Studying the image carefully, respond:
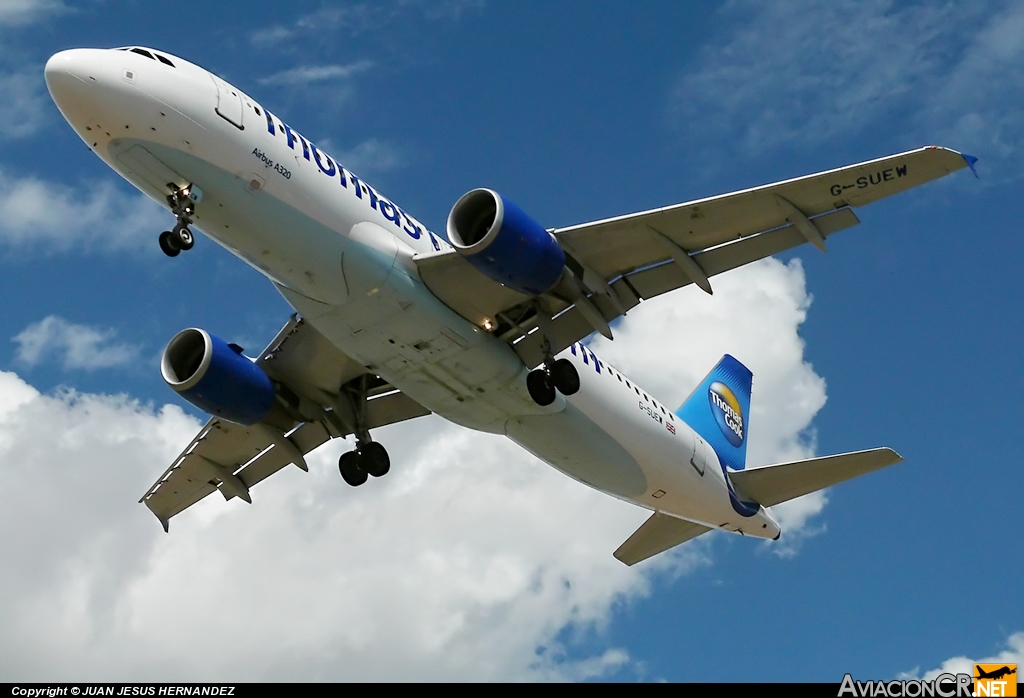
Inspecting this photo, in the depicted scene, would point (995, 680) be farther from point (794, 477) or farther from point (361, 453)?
point (361, 453)

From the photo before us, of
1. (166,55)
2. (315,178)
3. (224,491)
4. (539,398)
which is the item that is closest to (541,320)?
(539,398)

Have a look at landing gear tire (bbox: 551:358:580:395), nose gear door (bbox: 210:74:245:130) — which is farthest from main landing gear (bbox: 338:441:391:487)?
nose gear door (bbox: 210:74:245:130)

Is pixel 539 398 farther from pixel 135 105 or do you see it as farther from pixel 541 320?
pixel 135 105

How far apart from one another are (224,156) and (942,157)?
12.1 meters

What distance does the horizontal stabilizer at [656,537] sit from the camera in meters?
30.2

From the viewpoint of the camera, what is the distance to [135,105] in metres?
19.0

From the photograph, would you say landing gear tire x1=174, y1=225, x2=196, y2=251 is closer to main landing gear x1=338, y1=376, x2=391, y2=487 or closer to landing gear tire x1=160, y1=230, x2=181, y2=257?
landing gear tire x1=160, y1=230, x2=181, y2=257

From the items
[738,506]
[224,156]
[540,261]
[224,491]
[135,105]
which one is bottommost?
[738,506]

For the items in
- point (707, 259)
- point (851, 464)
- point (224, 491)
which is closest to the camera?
point (707, 259)

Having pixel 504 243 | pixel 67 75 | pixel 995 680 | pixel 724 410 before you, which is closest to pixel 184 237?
pixel 67 75

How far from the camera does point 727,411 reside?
32.2 m

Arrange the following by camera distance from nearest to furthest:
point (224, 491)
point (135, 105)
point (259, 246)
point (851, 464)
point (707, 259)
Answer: point (135, 105) → point (259, 246) → point (707, 259) → point (851, 464) → point (224, 491)

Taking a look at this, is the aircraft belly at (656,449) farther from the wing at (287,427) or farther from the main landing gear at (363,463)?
the main landing gear at (363,463)

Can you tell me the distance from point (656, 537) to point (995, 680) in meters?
14.0
